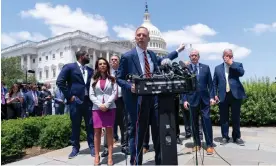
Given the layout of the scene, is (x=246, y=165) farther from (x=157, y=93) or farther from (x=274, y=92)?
(x=274, y=92)

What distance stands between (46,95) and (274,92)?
9.40 meters

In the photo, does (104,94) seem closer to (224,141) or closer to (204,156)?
(204,156)

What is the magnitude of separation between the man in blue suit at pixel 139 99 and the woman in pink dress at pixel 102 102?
2.72 ft

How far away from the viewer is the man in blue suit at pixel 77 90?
5477 millimetres

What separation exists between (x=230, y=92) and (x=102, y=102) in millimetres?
2938

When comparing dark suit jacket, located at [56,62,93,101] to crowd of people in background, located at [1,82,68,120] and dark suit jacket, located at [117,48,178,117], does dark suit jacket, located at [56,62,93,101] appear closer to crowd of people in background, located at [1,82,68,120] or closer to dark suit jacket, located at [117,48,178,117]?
dark suit jacket, located at [117,48,178,117]

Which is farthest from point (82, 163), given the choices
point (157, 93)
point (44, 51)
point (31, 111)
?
point (44, 51)

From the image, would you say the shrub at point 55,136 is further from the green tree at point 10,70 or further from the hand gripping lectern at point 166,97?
the green tree at point 10,70

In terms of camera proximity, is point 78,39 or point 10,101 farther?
point 78,39

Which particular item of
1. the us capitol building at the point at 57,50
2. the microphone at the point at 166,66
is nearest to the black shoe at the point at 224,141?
the microphone at the point at 166,66

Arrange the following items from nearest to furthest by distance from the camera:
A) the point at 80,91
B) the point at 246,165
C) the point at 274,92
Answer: the point at 246,165, the point at 80,91, the point at 274,92

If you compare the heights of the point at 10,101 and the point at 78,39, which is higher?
the point at 78,39

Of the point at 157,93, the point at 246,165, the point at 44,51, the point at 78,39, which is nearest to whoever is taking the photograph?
the point at 157,93

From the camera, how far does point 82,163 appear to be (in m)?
4.97
